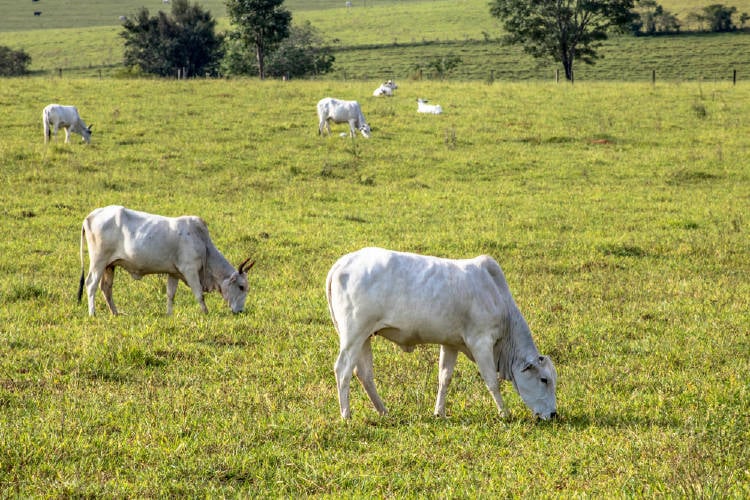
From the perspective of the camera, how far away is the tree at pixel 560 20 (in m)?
53.7

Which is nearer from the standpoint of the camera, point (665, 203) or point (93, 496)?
point (93, 496)

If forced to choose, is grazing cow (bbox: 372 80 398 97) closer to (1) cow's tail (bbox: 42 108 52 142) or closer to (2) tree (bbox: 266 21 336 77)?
(1) cow's tail (bbox: 42 108 52 142)

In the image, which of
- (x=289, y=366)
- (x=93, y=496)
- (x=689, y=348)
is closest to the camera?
(x=93, y=496)

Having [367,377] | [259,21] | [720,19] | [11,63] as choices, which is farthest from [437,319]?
[720,19]

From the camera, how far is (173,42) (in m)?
64.6

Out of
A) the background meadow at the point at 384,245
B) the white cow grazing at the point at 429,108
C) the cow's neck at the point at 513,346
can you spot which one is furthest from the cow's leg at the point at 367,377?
the white cow grazing at the point at 429,108

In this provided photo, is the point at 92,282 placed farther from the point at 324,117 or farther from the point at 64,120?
the point at 324,117

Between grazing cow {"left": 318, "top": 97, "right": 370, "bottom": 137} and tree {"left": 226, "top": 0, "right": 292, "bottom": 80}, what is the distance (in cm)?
2274

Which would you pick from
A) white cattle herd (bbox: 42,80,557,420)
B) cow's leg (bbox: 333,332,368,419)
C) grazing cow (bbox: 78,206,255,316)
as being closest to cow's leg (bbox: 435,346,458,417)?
white cattle herd (bbox: 42,80,557,420)

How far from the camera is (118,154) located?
80.2 feet

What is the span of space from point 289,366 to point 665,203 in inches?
534

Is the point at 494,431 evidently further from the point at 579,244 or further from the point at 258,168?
the point at 258,168

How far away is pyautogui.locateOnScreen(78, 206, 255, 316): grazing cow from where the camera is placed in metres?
11.7

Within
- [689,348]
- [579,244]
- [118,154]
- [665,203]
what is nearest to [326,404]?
[689,348]
